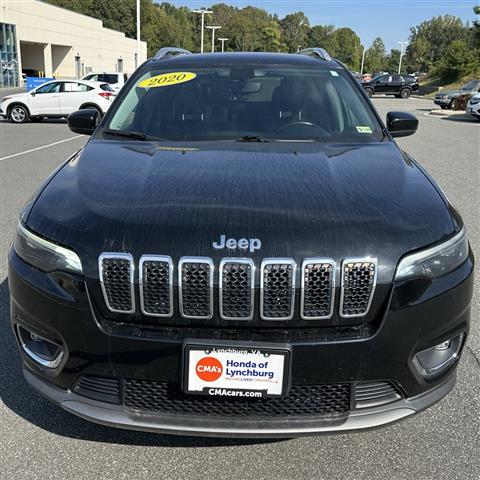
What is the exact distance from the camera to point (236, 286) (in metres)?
2.01

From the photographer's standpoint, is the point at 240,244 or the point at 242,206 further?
the point at 242,206

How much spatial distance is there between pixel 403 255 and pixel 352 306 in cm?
28

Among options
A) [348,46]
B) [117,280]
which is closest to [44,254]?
[117,280]

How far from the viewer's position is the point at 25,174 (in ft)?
28.9

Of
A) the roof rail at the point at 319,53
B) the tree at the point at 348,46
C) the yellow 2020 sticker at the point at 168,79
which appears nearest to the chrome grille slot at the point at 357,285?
the yellow 2020 sticker at the point at 168,79

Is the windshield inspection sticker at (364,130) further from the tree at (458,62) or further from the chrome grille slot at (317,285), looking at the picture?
the tree at (458,62)

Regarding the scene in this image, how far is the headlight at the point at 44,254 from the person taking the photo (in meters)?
2.13

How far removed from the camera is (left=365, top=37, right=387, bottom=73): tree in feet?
458

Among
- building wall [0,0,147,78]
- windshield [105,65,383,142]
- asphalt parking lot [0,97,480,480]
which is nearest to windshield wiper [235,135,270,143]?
windshield [105,65,383,142]

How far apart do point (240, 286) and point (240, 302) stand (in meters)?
0.06

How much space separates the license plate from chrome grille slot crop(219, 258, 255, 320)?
0.14 metres

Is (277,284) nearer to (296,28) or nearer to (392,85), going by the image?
(392,85)

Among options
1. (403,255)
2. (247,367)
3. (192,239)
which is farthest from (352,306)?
(192,239)

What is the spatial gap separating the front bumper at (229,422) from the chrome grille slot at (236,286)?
44 centimetres
